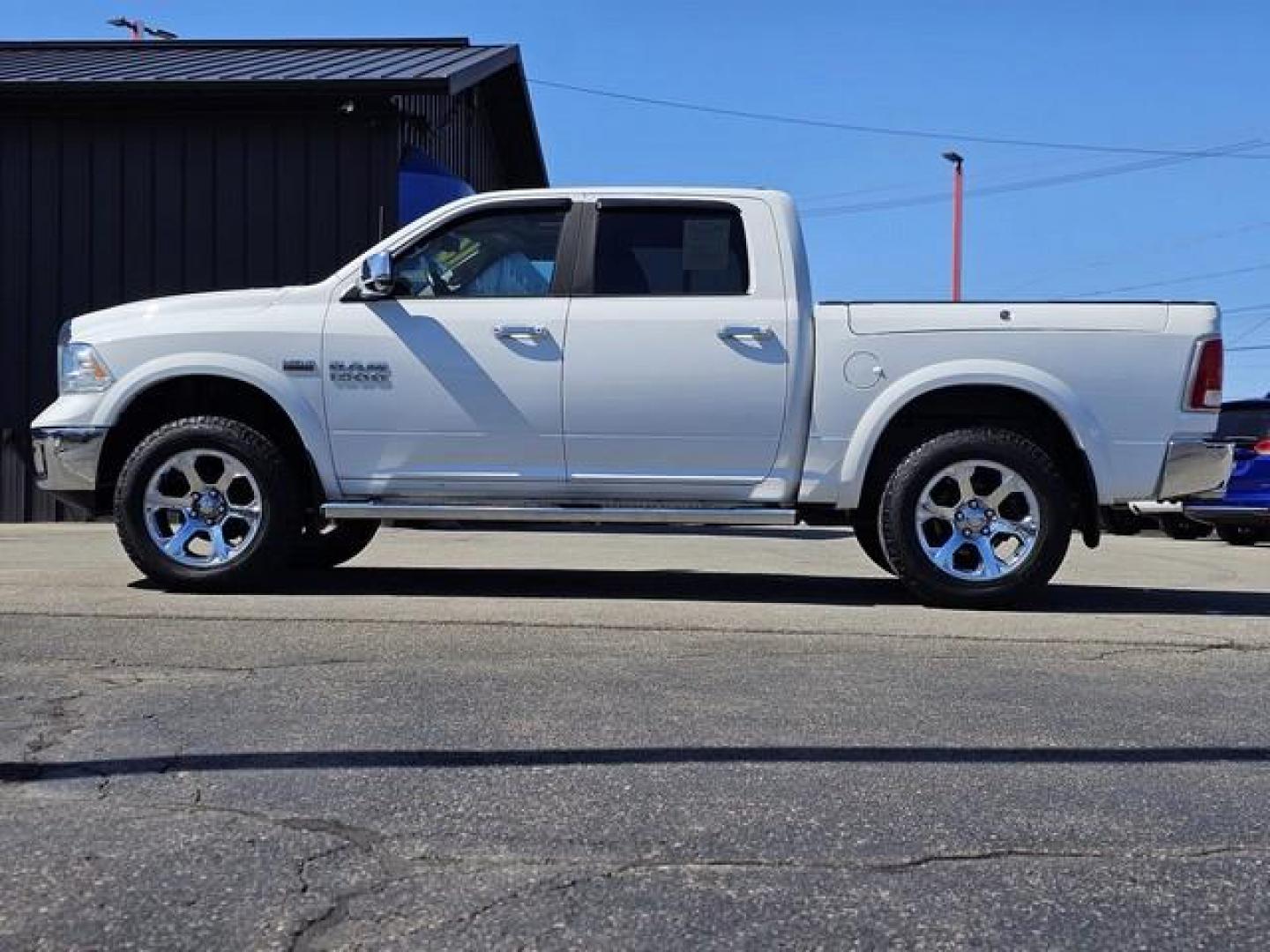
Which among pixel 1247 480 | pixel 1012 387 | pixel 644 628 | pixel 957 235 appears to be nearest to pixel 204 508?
pixel 644 628

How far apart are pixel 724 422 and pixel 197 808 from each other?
3.79m

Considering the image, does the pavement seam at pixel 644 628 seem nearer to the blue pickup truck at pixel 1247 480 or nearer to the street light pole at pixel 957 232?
the blue pickup truck at pixel 1247 480

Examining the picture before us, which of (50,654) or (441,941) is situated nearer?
(441,941)

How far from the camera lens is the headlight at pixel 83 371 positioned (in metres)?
6.52

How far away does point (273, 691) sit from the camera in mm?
4223

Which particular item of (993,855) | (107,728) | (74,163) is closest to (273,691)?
(107,728)

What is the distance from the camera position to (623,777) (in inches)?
131

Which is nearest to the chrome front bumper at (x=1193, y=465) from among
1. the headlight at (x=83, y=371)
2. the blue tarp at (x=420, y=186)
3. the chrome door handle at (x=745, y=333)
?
the chrome door handle at (x=745, y=333)

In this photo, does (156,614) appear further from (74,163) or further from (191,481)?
(74,163)

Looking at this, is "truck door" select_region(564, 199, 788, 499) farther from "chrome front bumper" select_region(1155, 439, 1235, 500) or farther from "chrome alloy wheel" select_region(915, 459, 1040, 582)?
"chrome front bumper" select_region(1155, 439, 1235, 500)

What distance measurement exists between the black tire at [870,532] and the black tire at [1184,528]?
8079 millimetres

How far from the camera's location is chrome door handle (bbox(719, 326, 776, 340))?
6.33m

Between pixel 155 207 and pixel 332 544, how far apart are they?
8157 mm

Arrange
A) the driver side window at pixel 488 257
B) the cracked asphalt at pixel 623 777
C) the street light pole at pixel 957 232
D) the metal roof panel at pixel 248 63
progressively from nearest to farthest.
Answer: the cracked asphalt at pixel 623 777 → the driver side window at pixel 488 257 → the metal roof panel at pixel 248 63 → the street light pole at pixel 957 232
